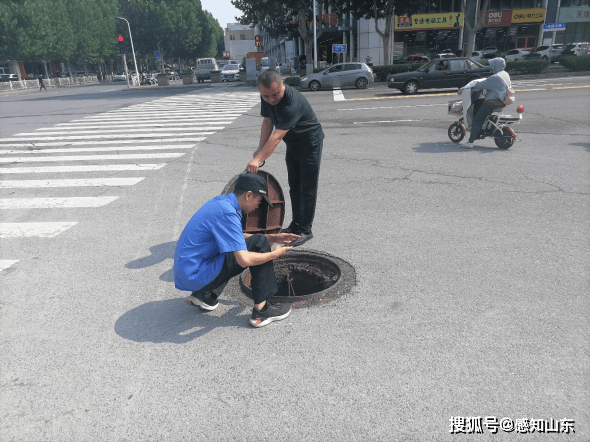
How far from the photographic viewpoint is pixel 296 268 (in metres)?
4.55

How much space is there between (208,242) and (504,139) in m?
8.02

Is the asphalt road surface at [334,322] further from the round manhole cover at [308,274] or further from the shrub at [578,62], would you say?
the shrub at [578,62]

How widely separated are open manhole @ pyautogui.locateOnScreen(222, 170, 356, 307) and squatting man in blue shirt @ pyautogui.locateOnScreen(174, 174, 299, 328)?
549 mm

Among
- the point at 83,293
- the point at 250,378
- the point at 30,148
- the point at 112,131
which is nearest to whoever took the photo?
the point at 250,378

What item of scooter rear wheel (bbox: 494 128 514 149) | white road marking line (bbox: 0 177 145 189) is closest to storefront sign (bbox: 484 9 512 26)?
scooter rear wheel (bbox: 494 128 514 149)

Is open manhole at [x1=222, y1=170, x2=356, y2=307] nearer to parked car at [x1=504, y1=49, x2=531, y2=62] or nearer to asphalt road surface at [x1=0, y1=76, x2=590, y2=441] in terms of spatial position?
asphalt road surface at [x1=0, y1=76, x2=590, y2=441]

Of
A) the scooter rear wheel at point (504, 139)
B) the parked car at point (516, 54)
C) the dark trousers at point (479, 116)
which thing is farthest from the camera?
the parked car at point (516, 54)

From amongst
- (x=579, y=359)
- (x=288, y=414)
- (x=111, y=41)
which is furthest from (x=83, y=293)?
(x=111, y=41)

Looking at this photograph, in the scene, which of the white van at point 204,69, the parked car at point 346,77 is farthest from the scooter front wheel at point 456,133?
the white van at point 204,69

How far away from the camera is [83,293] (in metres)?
4.04

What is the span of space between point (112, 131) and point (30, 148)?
113 inches

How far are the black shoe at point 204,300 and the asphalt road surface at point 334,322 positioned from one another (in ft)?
0.32

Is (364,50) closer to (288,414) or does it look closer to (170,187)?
(170,187)

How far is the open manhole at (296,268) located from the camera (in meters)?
4.12
